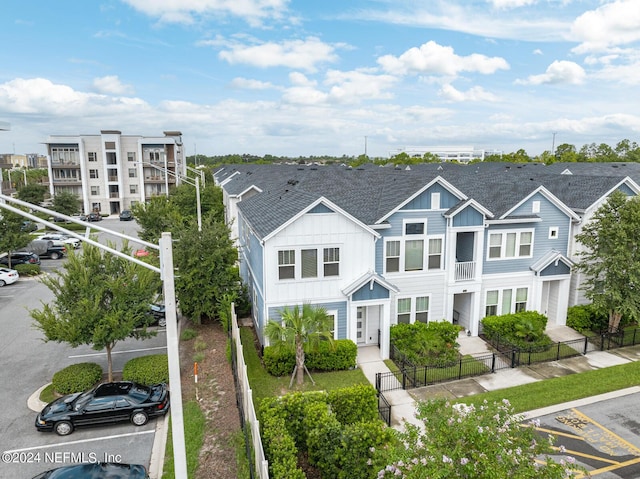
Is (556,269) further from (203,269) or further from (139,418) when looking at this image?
(139,418)

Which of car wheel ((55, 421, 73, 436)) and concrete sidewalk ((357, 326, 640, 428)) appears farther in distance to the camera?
concrete sidewalk ((357, 326, 640, 428))

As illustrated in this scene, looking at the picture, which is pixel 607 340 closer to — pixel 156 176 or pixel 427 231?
pixel 427 231

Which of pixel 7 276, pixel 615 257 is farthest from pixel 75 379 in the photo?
pixel 615 257

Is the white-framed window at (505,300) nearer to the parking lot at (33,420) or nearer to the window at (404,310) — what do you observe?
the window at (404,310)

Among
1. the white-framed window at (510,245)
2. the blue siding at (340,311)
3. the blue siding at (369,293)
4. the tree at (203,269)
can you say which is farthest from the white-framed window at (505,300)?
the tree at (203,269)

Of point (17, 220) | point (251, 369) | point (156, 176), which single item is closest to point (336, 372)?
point (251, 369)

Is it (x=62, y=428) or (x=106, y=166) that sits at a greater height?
(x=106, y=166)

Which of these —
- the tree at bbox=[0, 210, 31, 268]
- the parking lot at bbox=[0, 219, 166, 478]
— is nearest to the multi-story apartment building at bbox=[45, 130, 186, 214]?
the tree at bbox=[0, 210, 31, 268]

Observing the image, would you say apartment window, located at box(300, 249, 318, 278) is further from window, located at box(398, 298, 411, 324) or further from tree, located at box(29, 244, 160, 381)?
tree, located at box(29, 244, 160, 381)
